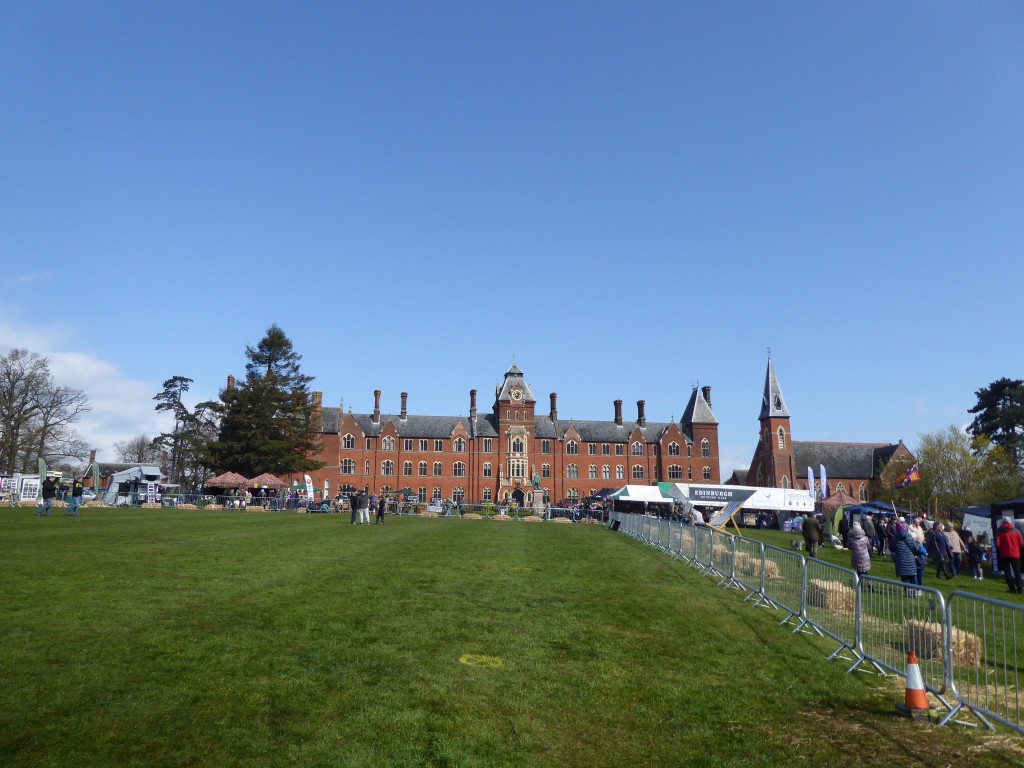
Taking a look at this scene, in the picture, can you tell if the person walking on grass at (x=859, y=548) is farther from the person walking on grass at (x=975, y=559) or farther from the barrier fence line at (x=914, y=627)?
the person walking on grass at (x=975, y=559)

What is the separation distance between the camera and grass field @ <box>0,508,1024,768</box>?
18.2ft

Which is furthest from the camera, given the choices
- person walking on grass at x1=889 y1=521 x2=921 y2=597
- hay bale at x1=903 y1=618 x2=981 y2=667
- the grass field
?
person walking on grass at x1=889 y1=521 x2=921 y2=597

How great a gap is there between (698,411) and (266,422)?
57658 millimetres

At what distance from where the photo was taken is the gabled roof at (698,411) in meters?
96.2

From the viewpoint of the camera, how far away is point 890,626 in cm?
868

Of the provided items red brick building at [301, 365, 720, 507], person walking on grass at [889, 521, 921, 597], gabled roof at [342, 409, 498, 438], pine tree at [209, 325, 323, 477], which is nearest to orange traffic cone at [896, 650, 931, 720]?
person walking on grass at [889, 521, 921, 597]

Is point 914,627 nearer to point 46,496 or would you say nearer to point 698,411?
point 46,496

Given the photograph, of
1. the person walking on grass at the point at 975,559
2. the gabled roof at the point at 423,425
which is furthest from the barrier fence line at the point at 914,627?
the gabled roof at the point at 423,425

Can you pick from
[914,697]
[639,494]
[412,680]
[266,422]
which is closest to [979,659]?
[914,697]

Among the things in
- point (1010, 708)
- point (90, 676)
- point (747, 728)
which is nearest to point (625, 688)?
point (747, 728)

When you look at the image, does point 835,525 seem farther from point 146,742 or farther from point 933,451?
point 146,742

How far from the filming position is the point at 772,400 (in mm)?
95750

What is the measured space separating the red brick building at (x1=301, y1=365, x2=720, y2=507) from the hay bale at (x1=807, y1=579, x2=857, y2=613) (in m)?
79.8

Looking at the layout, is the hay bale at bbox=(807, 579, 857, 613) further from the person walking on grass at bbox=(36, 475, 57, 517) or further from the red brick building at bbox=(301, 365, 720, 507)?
the red brick building at bbox=(301, 365, 720, 507)
